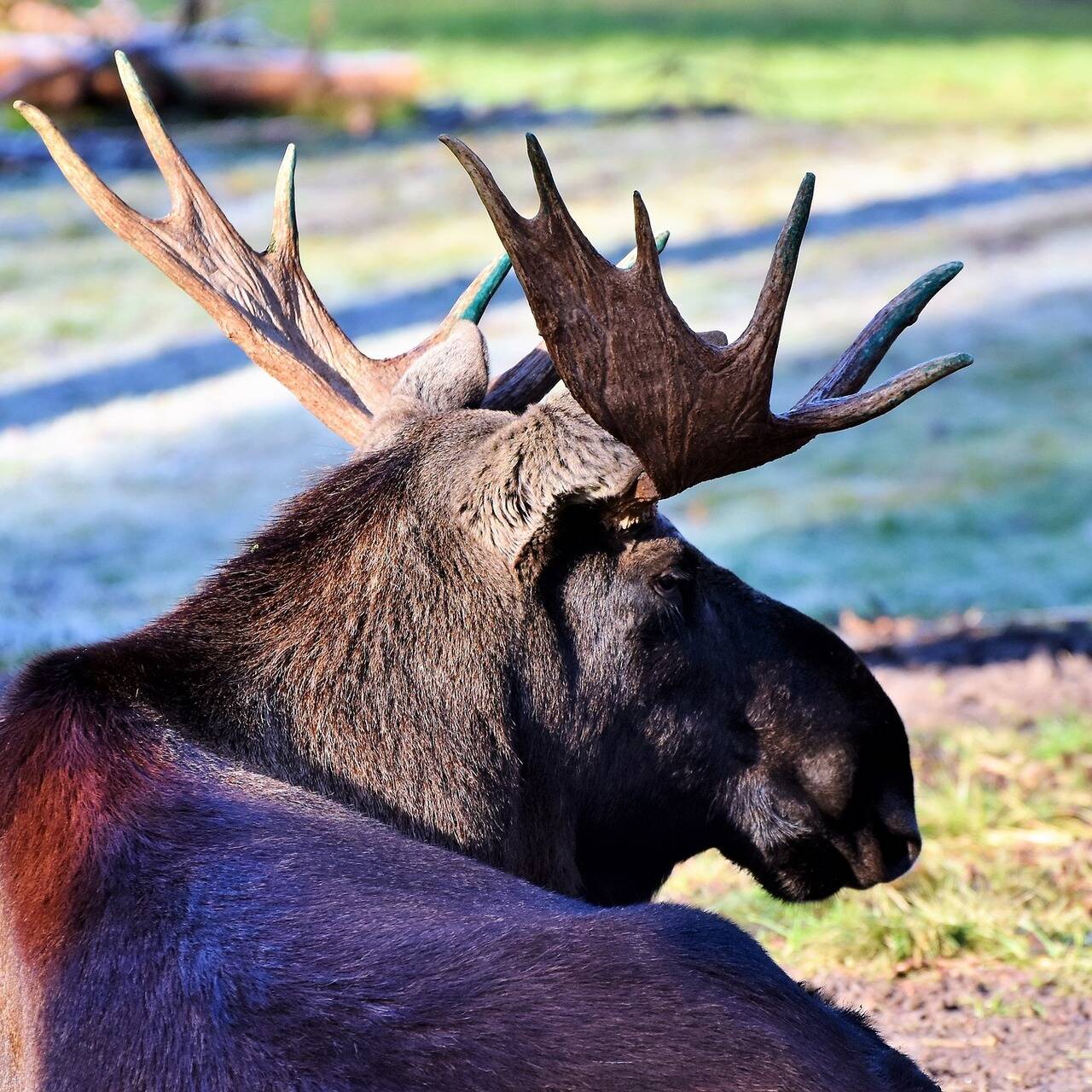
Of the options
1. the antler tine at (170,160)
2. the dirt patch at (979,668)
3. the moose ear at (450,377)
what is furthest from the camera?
the dirt patch at (979,668)

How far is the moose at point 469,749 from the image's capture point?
2402mm

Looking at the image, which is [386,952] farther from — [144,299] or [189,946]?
[144,299]

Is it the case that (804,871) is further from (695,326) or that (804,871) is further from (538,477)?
(695,326)

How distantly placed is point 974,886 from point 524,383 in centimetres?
207

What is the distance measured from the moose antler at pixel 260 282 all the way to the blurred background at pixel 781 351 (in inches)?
9.4

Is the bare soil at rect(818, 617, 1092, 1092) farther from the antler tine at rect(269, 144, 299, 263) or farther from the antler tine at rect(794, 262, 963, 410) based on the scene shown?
the antler tine at rect(269, 144, 299, 263)

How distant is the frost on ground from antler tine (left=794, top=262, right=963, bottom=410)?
3.64 ft

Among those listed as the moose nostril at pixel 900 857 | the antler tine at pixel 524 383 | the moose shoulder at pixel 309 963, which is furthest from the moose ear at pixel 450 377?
the moose nostril at pixel 900 857

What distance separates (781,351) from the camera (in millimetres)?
11312

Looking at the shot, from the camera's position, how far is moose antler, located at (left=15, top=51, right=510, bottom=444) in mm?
4020

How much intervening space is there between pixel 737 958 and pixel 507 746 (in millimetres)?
765

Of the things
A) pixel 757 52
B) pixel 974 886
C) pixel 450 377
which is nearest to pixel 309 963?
pixel 450 377

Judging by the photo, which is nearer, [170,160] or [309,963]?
[309,963]

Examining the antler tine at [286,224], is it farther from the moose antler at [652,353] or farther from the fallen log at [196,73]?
the fallen log at [196,73]
